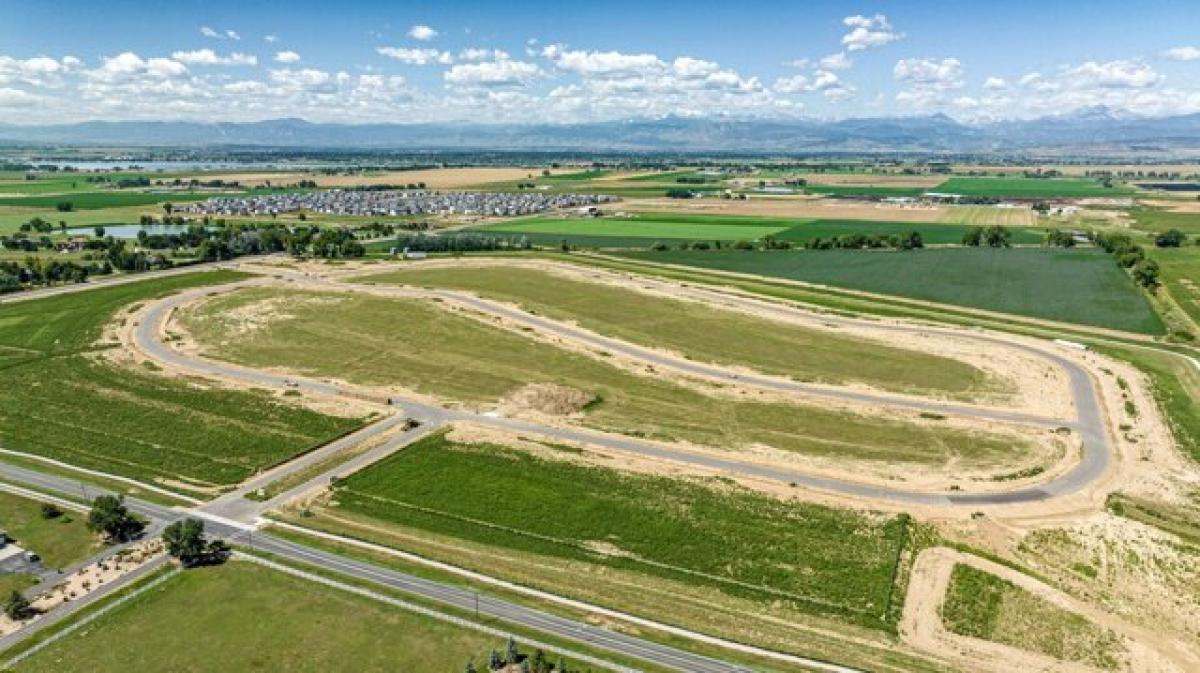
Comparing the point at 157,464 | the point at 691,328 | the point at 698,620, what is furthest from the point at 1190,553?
the point at 157,464

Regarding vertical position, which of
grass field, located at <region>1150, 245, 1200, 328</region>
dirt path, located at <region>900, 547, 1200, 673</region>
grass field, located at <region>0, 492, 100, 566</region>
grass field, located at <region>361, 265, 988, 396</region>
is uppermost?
grass field, located at <region>1150, 245, 1200, 328</region>

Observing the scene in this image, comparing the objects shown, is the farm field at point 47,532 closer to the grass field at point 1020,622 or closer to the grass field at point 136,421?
the grass field at point 136,421

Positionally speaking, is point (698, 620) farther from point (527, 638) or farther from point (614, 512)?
point (614, 512)

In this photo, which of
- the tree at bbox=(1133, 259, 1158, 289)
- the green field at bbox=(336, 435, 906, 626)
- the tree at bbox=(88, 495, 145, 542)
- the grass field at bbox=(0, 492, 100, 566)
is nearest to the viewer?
the green field at bbox=(336, 435, 906, 626)

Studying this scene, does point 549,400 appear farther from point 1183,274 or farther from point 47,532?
point 1183,274

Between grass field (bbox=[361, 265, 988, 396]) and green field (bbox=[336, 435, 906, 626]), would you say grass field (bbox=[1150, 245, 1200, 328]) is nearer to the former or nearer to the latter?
grass field (bbox=[361, 265, 988, 396])

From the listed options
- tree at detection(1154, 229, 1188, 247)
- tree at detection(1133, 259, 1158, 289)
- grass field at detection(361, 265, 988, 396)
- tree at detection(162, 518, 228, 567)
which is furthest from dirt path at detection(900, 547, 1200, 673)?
tree at detection(1154, 229, 1188, 247)
